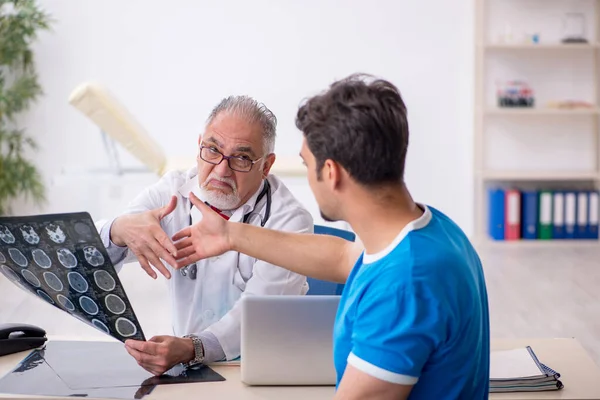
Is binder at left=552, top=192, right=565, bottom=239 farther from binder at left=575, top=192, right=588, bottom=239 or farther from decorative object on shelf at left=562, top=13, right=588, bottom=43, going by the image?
decorative object on shelf at left=562, top=13, right=588, bottom=43

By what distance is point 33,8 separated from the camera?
19.8 feet

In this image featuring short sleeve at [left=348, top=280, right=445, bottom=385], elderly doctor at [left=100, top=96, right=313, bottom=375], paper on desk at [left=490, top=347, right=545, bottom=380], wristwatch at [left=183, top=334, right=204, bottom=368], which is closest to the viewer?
short sleeve at [left=348, top=280, right=445, bottom=385]

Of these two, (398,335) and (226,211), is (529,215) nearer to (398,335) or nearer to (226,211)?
(226,211)

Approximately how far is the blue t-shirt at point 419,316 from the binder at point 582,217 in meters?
4.90

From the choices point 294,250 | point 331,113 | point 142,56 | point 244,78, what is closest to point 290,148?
point 244,78

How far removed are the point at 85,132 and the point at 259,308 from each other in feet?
16.1

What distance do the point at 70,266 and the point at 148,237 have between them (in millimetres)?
269

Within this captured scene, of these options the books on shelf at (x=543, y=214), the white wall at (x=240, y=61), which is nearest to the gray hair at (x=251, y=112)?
the white wall at (x=240, y=61)

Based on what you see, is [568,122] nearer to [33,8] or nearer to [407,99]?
[407,99]

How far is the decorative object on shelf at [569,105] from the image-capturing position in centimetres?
609

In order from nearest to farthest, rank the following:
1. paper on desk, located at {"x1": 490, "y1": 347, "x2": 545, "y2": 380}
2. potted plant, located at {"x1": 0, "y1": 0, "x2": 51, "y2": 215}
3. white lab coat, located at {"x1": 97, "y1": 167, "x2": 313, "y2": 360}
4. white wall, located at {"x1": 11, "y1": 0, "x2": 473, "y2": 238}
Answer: paper on desk, located at {"x1": 490, "y1": 347, "x2": 545, "y2": 380}, white lab coat, located at {"x1": 97, "y1": 167, "x2": 313, "y2": 360}, potted plant, located at {"x1": 0, "y1": 0, "x2": 51, "y2": 215}, white wall, located at {"x1": 11, "y1": 0, "x2": 473, "y2": 238}

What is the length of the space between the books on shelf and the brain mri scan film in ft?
15.3

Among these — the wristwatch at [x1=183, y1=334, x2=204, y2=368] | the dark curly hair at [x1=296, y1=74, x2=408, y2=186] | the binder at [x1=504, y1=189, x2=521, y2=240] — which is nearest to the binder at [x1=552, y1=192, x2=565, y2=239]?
the binder at [x1=504, y1=189, x2=521, y2=240]

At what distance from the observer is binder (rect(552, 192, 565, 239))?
19.9 feet
